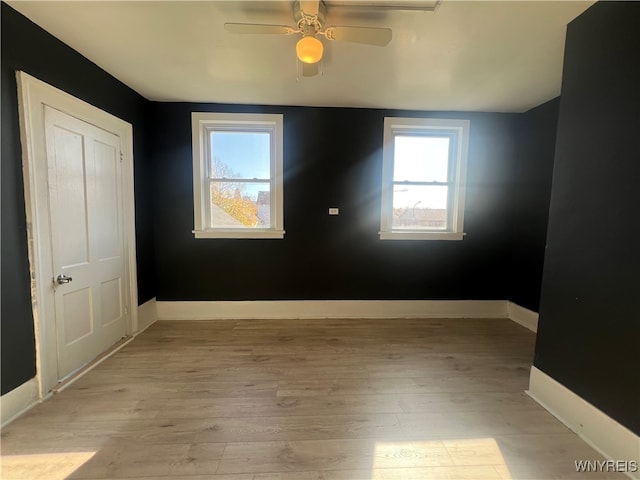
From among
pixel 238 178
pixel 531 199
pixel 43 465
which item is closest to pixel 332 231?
pixel 238 178

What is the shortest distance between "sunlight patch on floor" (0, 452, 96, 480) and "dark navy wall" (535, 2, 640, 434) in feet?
9.46

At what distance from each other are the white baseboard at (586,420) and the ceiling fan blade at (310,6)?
2776 mm

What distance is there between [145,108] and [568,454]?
4.61 meters

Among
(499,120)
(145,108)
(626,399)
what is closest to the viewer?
(626,399)

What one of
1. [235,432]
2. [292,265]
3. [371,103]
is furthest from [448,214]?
[235,432]

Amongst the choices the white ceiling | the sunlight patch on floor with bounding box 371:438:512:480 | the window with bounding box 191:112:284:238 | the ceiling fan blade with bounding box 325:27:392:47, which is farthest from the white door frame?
the sunlight patch on floor with bounding box 371:438:512:480

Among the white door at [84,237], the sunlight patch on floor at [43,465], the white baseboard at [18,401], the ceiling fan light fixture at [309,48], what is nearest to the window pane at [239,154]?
the white door at [84,237]

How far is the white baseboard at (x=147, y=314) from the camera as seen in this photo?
10.3 feet

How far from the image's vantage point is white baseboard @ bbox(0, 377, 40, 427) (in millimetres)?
1732

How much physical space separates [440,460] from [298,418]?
2.77ft

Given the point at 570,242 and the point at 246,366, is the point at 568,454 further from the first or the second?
the point at 246,366

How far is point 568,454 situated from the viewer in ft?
5.12

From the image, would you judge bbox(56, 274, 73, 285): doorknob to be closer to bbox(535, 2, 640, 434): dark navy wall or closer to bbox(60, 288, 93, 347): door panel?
bbox(60, 288, 93, 347): door panel

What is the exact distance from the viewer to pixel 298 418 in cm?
181
